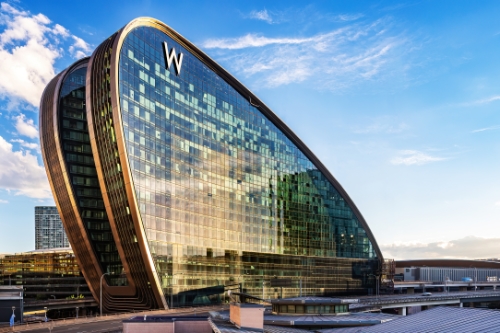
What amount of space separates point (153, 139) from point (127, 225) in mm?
15186

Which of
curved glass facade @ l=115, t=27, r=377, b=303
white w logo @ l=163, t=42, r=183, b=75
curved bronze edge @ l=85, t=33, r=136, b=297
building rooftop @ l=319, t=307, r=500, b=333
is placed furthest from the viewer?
white w logo @ l=163, t=42, r=183, b=75

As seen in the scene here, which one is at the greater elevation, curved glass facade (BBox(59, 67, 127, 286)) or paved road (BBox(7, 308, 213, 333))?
curved glass facade (BBox(59, 67, 127, 286))

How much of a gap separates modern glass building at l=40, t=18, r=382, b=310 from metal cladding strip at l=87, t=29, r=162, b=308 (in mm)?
232

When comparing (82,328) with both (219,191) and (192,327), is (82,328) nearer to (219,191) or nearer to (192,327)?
(192,327)

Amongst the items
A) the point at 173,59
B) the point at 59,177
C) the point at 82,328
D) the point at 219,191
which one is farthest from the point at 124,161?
the point at 82,328

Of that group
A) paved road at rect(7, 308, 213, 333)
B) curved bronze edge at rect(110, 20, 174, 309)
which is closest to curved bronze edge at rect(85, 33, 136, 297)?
curved bronze edge at rect(110, 20, 174, 309)

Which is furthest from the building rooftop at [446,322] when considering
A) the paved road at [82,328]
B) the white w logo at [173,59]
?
the white w logo at [173,59]

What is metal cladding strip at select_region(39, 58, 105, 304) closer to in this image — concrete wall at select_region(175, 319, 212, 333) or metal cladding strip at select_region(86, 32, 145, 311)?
metal cladding strip at select_region(86, 32, 145, 311)

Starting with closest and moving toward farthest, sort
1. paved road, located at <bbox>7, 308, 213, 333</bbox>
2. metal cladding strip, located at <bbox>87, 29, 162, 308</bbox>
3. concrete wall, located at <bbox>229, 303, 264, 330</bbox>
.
→ concrete wall, located at <bbox>229, 303, 264, 330</bbox>, paved road, located at <bbox>7, 308, 213, 333</bbox>, metal cladding strip, located at <bbox>87, 29, 162, 308</bbox>

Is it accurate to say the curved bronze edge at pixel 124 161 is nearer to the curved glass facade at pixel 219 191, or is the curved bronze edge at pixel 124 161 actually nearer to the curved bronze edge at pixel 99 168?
the curved glass facade at pixel 219 191

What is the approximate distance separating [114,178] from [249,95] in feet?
145

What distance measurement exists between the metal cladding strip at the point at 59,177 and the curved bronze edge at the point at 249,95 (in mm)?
20898

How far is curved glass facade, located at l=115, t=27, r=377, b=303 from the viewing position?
84875 millimetres

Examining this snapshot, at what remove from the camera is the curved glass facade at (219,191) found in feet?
278
